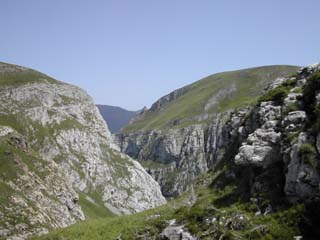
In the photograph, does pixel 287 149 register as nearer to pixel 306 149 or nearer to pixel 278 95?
pixel 306 149

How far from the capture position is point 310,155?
108 ft

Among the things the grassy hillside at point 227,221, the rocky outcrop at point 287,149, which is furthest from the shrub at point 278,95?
the grassy hillside at point 227,221

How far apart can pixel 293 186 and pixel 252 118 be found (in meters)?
16.3

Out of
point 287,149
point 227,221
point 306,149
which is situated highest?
point 306,149

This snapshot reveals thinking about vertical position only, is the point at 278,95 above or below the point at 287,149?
above

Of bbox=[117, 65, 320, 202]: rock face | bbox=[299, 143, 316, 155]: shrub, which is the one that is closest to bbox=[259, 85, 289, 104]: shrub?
bbox=[117, 65, 320, 202]: rock face

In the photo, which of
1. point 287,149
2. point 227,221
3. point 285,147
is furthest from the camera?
point 285,147

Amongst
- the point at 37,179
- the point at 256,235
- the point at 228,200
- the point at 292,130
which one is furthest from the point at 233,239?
the point at 37,179

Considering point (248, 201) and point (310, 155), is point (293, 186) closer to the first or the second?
point (310, 155)

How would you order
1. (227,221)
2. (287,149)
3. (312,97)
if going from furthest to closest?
(312,97)
(287,149)
(227,221)

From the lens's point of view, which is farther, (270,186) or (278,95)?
(278,95)

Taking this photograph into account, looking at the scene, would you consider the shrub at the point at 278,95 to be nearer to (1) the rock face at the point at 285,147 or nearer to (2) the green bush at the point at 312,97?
(1) the rock face at the point at 285,147

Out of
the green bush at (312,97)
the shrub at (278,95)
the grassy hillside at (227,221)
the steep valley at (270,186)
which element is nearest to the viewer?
the steep valley at (270,186)

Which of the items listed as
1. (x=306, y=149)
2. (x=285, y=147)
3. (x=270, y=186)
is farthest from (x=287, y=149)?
(x=270, y=186)
